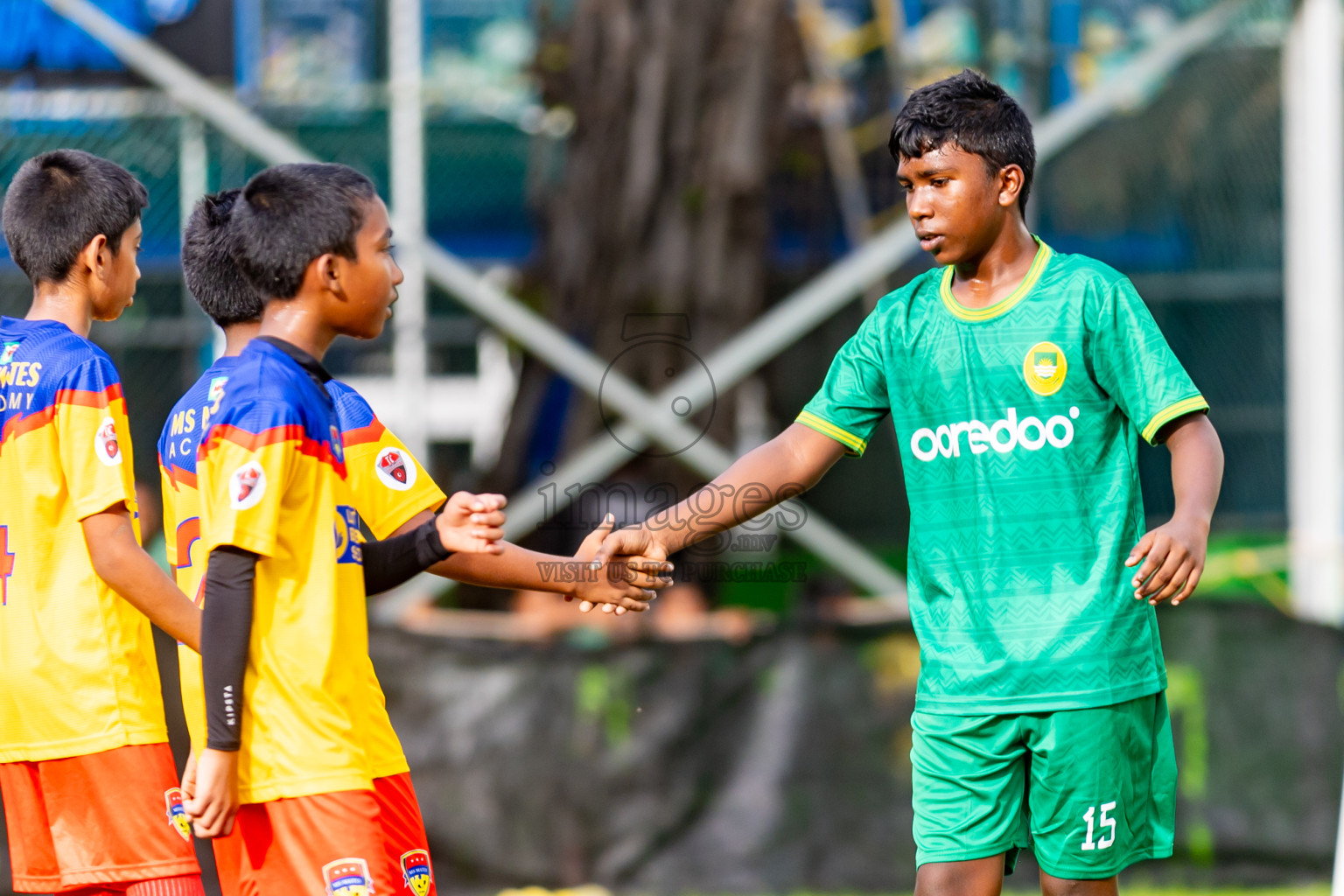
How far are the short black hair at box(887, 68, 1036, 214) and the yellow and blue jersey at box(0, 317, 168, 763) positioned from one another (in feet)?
5.88

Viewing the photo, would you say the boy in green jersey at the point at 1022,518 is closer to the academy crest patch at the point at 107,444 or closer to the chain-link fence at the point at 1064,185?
the academy crest patch at the point at 107,444

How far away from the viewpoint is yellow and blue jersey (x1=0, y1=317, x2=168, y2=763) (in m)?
3.03

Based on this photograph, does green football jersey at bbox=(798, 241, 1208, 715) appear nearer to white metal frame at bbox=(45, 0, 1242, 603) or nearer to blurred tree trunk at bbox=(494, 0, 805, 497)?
white metal frame at bbox=(45, 0, 1242, 603)

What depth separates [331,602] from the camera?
2549mm

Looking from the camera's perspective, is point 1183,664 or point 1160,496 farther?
point 1160,496

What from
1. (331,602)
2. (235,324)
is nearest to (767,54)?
(235,324)

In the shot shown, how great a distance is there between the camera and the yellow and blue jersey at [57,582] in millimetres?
3025

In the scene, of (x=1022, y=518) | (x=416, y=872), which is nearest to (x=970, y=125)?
(x=1022, y=518)

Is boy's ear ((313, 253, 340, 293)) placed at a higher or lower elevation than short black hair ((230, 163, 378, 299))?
lower

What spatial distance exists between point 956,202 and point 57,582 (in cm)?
207

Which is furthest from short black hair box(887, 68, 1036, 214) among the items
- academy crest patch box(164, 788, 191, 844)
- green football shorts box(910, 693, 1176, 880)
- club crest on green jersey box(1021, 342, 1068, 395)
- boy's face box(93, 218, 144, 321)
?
academy crest patch box(164, 788, 191, 844)

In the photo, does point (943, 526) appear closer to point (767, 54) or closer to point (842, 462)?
point (767, 54)

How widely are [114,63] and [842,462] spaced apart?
5015mm

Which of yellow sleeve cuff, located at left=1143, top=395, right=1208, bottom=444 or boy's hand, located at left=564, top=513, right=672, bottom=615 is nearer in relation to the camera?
yellow sleeve cuff, located at left=1143, top=395, right=1208, bottom=444
